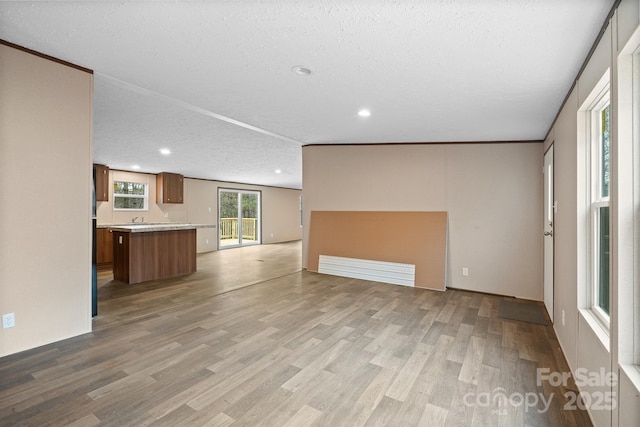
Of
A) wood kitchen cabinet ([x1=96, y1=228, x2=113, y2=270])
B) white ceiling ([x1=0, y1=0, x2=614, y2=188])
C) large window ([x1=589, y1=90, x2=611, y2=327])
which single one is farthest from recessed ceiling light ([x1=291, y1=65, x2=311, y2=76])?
wood kitchen cabinet ([x1=96, y1=228, x2=113, y2=270])

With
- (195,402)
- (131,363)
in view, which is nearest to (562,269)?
(195,402)

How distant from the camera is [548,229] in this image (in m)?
3.82

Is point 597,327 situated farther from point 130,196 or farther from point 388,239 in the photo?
point 130,196

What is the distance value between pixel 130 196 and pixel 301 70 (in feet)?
24.1

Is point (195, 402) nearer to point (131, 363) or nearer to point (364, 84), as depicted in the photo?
point (131, 363)

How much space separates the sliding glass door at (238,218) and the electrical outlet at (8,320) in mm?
7349

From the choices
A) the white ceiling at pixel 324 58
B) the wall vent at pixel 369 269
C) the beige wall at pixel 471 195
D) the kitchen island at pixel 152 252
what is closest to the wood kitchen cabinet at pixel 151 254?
the kitchen island at pixel 152 252

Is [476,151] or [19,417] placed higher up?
[476,151]

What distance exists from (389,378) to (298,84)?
255cm

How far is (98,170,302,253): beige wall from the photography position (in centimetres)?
775

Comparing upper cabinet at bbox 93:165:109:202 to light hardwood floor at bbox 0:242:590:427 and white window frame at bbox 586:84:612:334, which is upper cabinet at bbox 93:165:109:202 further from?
white window frame at bbox 586:84:612:334

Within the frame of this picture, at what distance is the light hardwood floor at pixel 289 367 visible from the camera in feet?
5.78

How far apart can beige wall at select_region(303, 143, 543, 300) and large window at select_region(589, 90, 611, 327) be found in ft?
7.90

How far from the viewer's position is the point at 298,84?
9.07ft
